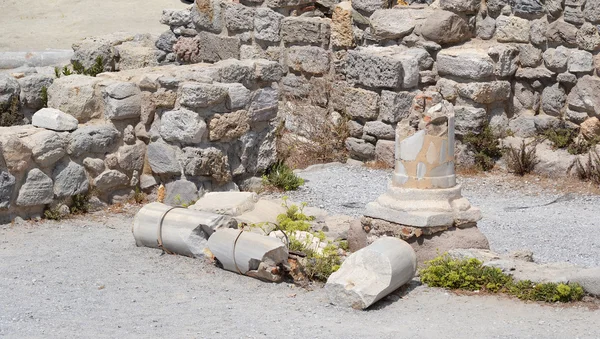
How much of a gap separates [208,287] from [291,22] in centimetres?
557

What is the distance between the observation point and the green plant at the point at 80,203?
8.05 m

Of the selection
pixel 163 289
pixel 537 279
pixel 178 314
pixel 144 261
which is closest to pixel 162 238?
pixel 144 261

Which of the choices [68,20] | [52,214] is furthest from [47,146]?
[68,20]

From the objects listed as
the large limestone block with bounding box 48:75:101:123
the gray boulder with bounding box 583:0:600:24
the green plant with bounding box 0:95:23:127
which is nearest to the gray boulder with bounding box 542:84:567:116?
the gray boulder with bounding box 583:0:600:24

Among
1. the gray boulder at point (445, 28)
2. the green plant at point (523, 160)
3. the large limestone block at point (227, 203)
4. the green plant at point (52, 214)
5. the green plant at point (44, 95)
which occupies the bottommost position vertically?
the green plant at point (523, 160)

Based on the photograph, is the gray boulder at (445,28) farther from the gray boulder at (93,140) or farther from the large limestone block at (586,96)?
the gray boulder at (93,140)

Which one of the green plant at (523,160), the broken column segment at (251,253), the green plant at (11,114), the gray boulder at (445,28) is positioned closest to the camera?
the broken column segment at (251,253)

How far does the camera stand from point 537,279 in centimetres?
613

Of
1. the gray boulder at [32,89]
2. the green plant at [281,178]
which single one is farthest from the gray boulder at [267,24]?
the gray boulder at [32,89]

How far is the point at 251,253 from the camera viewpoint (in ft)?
21.2

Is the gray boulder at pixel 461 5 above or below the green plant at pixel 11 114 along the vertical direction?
above

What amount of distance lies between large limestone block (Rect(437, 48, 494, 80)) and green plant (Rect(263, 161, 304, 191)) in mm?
2127

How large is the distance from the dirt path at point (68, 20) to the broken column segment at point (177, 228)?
11.2m

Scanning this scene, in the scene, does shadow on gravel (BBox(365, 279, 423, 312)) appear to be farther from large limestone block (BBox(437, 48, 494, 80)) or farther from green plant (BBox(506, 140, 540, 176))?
large limestone block (BBox(437, 48, 494, 80))
